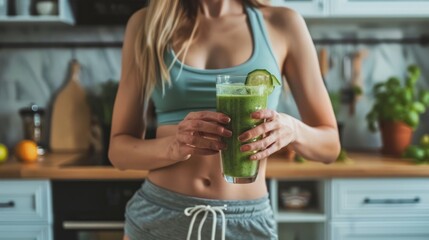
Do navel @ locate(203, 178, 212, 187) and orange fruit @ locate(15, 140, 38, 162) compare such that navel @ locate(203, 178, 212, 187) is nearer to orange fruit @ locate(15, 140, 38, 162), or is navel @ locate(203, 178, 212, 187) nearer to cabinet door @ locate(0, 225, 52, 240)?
cabinet door @ locate(0, 225, 52, 240)

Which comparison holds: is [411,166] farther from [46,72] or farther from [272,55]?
[46,72]

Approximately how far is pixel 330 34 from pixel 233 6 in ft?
4.87

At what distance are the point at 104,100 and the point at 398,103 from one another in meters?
1.38

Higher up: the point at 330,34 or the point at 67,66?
the point at 330,34

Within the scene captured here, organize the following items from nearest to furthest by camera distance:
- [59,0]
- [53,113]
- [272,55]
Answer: [272,55], [59,0], [53,113]

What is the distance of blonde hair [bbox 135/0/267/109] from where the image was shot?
1130mm

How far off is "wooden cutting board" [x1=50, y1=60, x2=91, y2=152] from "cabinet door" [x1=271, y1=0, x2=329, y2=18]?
1.10m

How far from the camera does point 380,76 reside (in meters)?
2.63

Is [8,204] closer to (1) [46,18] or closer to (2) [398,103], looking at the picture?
(1) [46,18]

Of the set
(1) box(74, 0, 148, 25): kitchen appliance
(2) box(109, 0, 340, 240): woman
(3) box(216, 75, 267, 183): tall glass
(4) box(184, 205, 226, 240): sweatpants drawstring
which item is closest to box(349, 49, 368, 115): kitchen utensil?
(1) box(74, 0, 148, 25): kitchen appliance

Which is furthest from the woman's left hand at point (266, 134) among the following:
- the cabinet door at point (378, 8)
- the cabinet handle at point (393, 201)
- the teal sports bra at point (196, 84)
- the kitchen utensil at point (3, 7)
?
the kitchen utensil at point (3, 7)

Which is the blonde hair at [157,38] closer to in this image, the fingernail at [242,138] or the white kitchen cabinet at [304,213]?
the fingernail at [242,138]

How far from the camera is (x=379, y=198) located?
206cm

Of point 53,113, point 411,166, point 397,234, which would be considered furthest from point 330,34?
point 53,113
